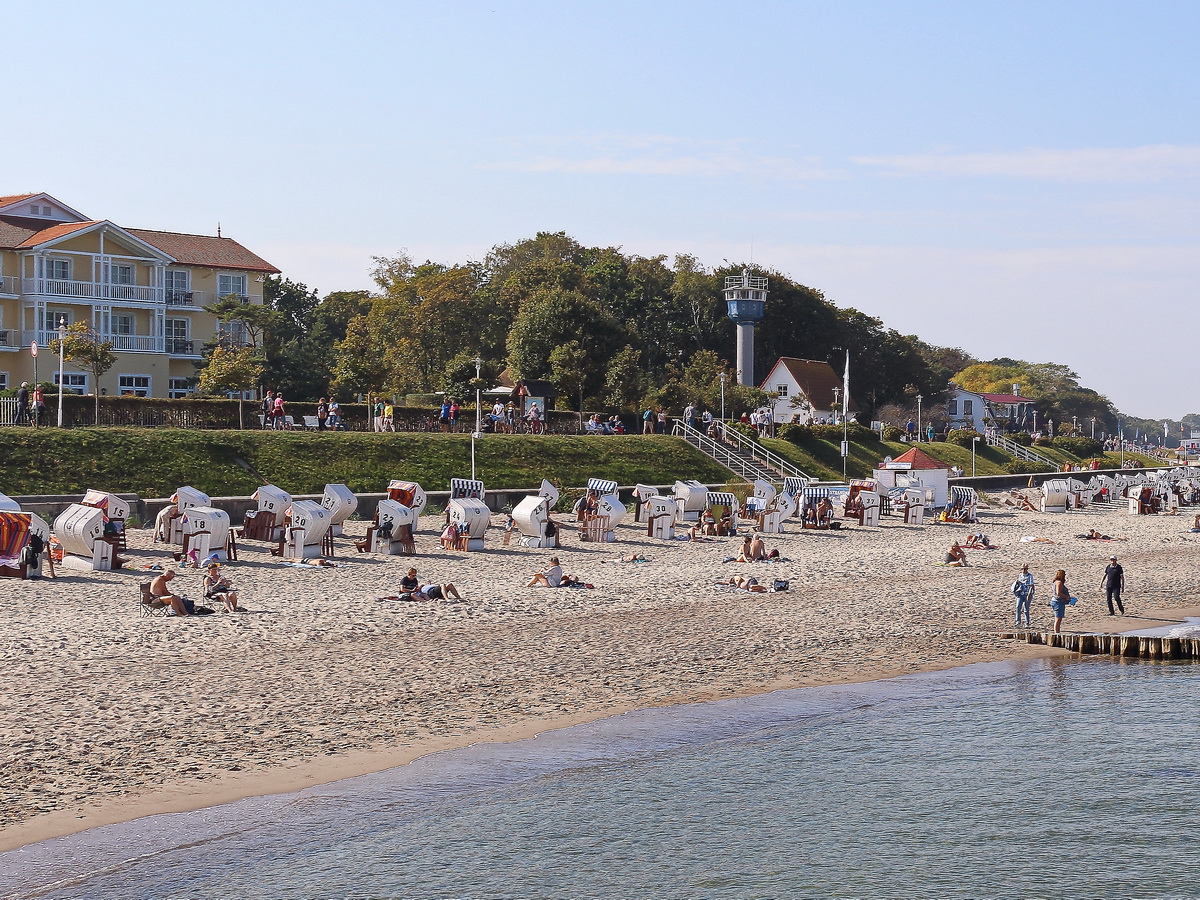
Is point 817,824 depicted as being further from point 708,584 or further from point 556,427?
point 556,427

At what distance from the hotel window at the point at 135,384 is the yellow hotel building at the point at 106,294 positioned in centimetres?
5

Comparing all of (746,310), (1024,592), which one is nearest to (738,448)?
(746,310)

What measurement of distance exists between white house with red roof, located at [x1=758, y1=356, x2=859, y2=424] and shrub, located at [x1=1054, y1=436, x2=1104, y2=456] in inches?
558

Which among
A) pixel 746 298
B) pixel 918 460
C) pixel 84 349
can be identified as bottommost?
pixel 918 460

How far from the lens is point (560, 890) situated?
11016mm

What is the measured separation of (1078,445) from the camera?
81125 mm

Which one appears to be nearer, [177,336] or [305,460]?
[305,460]

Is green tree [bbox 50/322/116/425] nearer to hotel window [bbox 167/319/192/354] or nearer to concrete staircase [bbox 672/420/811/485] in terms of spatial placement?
hotel window [bbox 167/319/192/354]

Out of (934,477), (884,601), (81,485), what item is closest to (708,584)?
(884,601)

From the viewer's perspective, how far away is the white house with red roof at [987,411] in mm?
95200

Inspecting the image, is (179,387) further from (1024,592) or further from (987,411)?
(987,411)

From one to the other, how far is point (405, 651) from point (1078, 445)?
239 feet

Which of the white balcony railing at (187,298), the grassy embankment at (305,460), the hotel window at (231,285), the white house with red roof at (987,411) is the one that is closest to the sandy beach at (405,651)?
the grassy embankment at (305,460)

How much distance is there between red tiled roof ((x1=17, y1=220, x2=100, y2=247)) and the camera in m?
50.9
